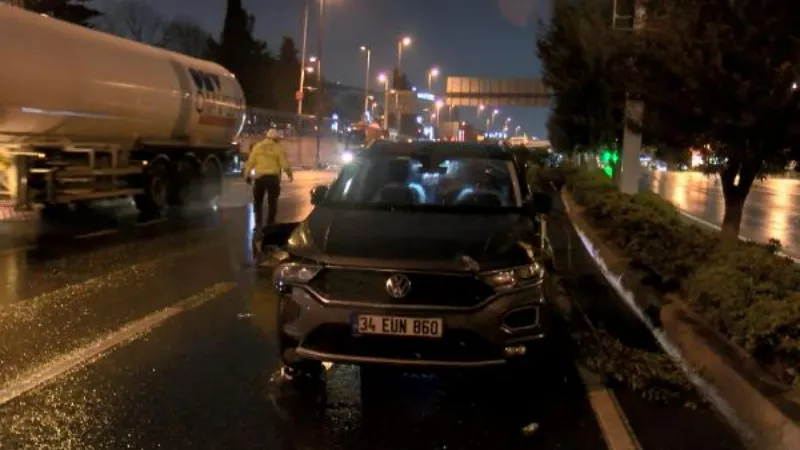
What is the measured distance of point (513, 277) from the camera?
5160mm

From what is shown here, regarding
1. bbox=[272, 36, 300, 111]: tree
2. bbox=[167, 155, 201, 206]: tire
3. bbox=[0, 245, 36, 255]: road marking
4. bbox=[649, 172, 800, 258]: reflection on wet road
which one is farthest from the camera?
bbox=[272, 36, 300, 111]: tree

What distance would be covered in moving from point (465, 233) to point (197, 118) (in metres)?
15.0

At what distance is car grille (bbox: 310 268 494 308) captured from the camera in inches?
200

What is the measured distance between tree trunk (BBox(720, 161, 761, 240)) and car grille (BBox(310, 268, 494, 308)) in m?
5.63

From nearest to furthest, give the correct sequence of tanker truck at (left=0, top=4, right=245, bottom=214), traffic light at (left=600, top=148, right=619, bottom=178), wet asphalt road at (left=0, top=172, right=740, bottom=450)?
wet asphalt road at (left=0, top=172, right=740, bottom=450) < tanker truck at (left=0, top=4, right=245, bottom=214) < traffic light at (left=600, top=148, right=619, bottom=178)

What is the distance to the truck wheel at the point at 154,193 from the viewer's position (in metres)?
17.7

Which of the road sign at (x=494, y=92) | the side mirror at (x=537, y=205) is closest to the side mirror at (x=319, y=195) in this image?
the side mirror at (x=537, y=205)

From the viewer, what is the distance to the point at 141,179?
1756 cm

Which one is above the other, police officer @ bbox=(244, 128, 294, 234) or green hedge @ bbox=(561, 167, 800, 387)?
police officer @ bbox=(244, 128, 294, 234)

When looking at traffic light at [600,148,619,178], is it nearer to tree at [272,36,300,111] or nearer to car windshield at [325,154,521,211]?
car windshield at [325,154,521,211]

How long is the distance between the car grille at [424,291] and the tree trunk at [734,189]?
563 centimetres

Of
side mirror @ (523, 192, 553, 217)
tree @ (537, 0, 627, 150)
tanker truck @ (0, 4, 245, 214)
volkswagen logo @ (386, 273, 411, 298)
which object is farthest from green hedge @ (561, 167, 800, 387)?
tanker truck @ (0, 4, 245, 214)

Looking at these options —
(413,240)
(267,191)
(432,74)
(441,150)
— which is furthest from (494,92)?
(413,240)

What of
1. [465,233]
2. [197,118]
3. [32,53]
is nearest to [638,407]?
[465,233]
